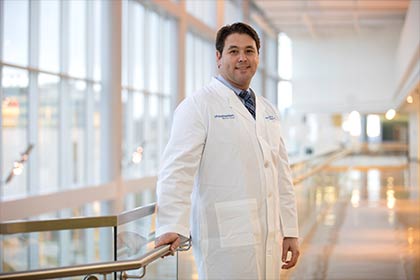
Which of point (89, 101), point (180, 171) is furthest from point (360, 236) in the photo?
point (180, 171)

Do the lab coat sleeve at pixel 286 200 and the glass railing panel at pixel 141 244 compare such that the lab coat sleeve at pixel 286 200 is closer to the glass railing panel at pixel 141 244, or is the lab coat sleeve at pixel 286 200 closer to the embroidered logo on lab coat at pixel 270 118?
the embroidered logo on lab coat at pixel 270 118

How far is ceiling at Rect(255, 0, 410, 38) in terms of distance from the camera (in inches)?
1215

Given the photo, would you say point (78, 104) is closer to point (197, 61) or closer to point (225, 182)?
point (197, 61)

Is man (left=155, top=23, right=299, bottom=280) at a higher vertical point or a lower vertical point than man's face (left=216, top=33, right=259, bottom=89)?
lower

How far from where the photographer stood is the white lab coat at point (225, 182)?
324 centimetres

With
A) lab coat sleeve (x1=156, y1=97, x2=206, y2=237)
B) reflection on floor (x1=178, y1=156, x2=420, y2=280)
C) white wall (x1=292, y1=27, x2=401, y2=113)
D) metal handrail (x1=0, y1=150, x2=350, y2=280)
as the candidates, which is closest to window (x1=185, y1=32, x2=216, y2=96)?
reflection on floor (x1=178, y1=156, x2=420, y2=280)

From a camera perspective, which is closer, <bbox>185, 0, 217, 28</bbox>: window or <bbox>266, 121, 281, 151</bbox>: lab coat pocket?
<bbox>266, 121, 281, 151</bbox>: lab coat pocket

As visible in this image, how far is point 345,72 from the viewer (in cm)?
4056

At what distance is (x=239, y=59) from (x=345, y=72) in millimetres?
38054

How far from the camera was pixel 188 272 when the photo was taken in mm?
5430

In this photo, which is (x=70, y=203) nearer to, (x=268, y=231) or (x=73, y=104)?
(x=73, y=104)

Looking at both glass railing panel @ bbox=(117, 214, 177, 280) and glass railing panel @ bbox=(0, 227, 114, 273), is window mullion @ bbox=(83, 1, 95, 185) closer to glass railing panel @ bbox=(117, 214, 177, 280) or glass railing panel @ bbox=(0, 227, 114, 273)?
glass railing panel @ bbox=(0, 227, 114, 273)

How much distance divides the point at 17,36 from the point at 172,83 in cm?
802

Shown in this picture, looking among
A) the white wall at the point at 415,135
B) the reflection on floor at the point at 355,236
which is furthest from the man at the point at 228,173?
the white wall at the point at 415,135
